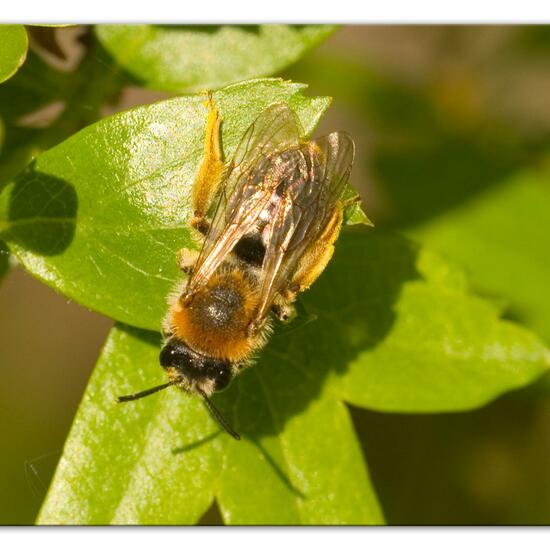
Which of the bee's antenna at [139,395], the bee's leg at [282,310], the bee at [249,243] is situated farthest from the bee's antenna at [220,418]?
the bee's leg at [282,310]

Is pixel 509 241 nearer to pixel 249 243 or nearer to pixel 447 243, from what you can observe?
pixel 447 243

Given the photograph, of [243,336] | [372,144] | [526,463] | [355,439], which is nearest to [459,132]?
[372,144]

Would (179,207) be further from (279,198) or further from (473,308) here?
(473,308)

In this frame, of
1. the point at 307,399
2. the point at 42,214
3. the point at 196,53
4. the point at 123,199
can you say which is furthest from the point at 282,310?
the point at 196,53

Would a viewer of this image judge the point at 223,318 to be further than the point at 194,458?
No

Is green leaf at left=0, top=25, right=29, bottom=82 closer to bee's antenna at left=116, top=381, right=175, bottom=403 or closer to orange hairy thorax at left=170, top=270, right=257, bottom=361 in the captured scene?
orange hairy thorax at left=170, top=270, right=257, bottom=361

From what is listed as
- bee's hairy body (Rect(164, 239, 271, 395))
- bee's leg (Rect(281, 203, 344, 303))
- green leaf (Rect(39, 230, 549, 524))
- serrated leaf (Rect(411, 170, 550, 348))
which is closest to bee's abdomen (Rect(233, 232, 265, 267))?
bee's hairy body (Rect(164, 239, 271, 395))
